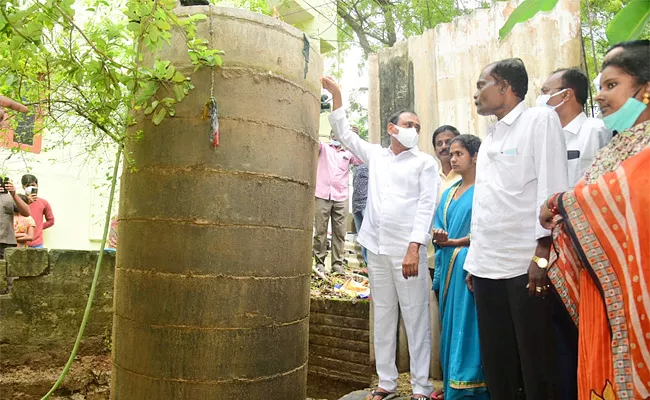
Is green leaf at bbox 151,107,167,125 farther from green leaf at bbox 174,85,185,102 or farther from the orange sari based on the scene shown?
the orange sari

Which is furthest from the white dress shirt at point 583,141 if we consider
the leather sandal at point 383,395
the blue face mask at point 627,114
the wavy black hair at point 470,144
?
the leather sandal at point 383,395

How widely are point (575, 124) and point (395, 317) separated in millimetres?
1678

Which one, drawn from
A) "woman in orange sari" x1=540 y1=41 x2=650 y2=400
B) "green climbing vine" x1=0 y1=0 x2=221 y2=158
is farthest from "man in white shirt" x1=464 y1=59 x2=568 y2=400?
"green climbing vine" x1=0 y1=0 x2=221 y2=158

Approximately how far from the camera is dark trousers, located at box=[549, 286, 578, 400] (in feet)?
7.72

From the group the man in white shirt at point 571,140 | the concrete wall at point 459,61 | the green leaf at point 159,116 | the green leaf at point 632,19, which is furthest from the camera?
the concrete wall at point 459,61

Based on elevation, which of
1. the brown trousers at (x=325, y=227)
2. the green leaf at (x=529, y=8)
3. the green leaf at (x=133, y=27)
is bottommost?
the brown trousers at (x=325, y=227)

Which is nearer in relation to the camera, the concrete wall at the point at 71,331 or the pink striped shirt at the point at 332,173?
the concrete wall at the point at 71,331

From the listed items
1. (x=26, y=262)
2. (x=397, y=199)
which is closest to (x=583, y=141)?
(x=397, y=199)

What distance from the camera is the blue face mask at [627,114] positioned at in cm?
186

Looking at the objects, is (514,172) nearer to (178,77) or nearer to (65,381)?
(178,77)

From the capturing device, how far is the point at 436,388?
3.57 metres

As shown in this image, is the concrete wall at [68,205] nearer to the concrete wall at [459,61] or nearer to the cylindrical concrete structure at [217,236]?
the concrete wall at [459,61]

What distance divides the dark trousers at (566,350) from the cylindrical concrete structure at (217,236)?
1.43 metres

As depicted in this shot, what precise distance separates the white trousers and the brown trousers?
2475 millimetres
